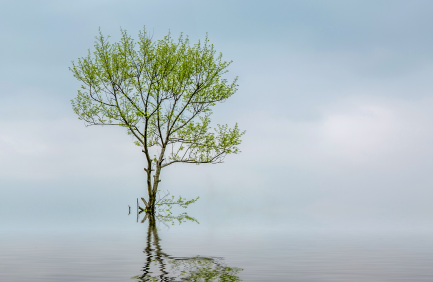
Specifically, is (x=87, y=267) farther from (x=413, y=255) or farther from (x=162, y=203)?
(x=162, y=203)

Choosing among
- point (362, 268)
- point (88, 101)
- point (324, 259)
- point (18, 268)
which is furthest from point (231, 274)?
point (88, 101)

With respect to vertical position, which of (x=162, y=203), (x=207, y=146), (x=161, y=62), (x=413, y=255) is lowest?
(x=413, y=255)

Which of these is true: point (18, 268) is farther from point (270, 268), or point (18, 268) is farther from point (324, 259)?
point (324, 259)

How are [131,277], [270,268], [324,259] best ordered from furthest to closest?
[324,259], [270,268], [131,277]

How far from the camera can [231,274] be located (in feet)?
51.2

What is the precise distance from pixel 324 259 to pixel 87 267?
11.1m

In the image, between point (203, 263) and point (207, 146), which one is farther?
point (207, 146)

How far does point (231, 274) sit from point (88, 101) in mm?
28094

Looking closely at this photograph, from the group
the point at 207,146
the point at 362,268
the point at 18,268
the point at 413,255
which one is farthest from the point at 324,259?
the point at 207,146

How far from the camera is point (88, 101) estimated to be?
39500 millimetres

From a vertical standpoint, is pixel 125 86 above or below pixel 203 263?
above

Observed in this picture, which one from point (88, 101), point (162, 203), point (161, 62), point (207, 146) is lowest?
point (162, 203)

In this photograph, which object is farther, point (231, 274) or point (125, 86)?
point (125, 86)

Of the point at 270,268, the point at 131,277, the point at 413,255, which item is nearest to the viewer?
the point at 131,277
